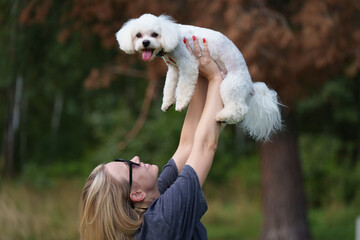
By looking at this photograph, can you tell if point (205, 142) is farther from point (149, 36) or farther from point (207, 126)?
point (149, 36)

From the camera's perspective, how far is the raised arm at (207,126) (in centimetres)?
206

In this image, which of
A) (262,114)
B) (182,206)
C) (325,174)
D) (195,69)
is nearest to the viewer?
(182,206)

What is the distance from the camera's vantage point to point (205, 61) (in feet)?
7.31

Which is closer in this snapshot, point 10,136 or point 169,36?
point 169,36

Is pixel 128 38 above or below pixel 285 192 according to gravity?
above

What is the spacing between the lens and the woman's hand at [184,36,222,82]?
223cm

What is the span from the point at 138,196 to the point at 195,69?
24.4 inches

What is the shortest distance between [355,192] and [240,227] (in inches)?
119

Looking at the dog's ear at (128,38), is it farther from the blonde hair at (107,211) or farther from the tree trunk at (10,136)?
the tree trunk at (10,136)

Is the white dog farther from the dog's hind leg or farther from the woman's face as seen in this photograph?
the woman's face

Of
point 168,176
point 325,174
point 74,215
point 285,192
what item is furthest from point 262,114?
point 325,174

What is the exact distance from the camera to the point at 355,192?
10117 mm

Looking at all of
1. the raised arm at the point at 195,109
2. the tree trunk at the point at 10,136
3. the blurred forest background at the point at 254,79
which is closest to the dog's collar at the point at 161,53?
the raised arm at the point at 195,109

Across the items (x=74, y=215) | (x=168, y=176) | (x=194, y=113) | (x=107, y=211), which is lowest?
(x=74, y=215)
